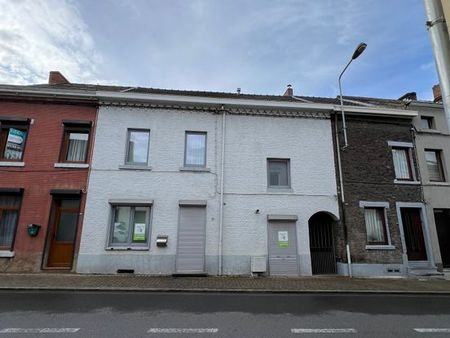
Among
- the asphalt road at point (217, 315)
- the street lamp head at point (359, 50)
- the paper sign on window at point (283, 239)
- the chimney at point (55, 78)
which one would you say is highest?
the chimney at point (55, 78)

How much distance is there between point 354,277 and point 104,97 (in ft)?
41.3

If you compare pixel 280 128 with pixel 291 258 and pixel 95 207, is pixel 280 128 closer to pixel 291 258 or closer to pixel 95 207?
pixel 291 258

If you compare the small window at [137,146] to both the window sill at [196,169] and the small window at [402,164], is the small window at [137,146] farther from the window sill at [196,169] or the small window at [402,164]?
the small window at [402,164]

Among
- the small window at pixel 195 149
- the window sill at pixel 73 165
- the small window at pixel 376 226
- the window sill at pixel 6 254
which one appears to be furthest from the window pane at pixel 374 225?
the window sill at pixel 6 254

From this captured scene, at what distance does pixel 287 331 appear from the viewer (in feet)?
16.9

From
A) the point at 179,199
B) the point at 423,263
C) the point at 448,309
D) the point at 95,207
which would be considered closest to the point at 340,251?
the point at 423,263

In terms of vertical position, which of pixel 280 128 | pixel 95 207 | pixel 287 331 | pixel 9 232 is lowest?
pixel 287 331

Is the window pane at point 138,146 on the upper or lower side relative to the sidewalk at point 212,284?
upper

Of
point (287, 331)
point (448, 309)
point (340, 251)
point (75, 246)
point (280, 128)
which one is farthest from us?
point (280, 128)

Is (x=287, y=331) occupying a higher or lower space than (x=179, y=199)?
lower

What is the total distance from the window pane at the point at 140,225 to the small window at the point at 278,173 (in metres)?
5.35

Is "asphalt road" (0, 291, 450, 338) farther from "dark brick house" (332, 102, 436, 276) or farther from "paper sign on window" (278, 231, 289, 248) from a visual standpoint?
"dark brick house" (332, 102, 436, 276)

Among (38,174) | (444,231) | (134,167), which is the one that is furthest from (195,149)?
(444,231)

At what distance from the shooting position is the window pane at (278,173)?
12.1 m
